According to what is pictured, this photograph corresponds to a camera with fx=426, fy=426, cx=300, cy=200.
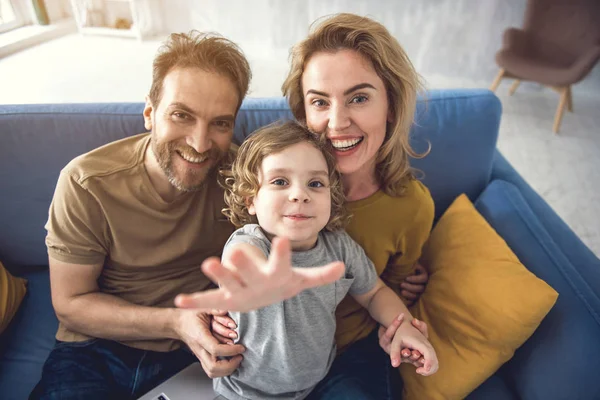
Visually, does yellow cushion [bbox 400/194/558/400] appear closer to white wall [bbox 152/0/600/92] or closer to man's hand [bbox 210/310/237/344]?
man's hand [bbox 210/310/237/344]

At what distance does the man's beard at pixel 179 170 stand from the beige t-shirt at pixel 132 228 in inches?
1.9

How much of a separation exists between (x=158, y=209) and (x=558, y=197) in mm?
2609

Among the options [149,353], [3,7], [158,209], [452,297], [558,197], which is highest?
[3,7]

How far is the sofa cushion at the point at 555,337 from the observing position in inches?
40.9

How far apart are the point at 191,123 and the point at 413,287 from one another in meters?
0.82

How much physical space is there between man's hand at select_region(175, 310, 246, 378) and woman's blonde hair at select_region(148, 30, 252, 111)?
1.88 ft

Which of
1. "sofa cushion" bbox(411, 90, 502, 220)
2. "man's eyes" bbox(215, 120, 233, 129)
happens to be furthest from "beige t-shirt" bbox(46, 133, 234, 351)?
"sofa cushion" bbox(411, 90, 502, 220)

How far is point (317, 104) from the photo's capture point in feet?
3.54

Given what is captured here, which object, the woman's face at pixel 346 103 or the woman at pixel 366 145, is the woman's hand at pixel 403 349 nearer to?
the woman at pixel 366 145

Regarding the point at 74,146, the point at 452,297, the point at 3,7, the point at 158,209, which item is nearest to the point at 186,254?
the point at 158,209

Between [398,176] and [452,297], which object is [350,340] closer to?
[452,297]

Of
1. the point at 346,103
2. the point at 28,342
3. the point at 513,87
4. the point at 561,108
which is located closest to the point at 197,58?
the point at 346,103

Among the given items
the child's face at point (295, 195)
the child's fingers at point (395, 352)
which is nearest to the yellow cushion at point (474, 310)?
the child's fingers at point (395, 352)

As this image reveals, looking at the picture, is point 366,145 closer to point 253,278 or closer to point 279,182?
point 279,182
